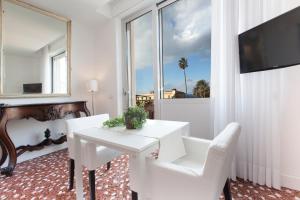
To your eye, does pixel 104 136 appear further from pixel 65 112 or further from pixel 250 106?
pixel 65 112

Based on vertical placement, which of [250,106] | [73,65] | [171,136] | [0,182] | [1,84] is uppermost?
[73,65]

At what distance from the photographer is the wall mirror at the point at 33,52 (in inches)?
101

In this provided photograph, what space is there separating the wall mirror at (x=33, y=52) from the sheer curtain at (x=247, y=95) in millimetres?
2809

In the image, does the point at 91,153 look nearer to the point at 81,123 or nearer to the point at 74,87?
the point at 81,123

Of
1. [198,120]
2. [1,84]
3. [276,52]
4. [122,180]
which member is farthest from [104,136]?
[1,84]

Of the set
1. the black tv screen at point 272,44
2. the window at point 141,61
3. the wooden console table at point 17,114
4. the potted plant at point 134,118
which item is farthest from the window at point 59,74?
the black tv screen at point 272,44

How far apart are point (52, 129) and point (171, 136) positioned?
275 cm

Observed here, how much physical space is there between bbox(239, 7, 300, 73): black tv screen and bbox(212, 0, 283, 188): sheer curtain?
0.41 feet

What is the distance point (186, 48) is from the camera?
2684 millimetres

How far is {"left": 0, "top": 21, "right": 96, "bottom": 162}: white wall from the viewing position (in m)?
2.76

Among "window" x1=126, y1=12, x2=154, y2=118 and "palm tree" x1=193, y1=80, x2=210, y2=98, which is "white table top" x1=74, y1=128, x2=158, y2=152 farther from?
"window" x1=126, y1=12, x2=154, y2=118

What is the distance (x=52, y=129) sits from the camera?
3.17 m

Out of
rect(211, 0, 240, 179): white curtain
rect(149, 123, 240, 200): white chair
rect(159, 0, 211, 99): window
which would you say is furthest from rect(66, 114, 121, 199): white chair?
rect(159, 0, 211, 99): window

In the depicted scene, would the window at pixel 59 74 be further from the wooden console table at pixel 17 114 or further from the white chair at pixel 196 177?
the white chair at pixel 196 177
